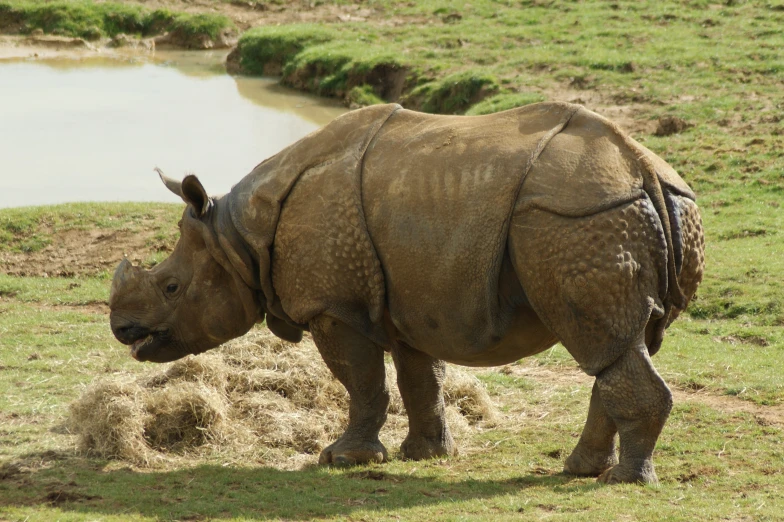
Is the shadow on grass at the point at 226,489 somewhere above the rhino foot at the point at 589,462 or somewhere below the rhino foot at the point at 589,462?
below

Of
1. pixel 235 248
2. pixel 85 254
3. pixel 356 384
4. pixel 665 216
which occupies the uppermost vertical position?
pixel 665 216

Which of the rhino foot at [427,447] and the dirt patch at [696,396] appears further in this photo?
the dirt patch at [696,396]

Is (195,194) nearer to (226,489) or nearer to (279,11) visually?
(226,489)

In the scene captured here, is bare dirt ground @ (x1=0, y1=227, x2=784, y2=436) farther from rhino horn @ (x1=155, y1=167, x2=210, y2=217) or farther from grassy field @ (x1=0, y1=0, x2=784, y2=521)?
rhino horn @ (x1=155, y1=167, x2=210, y2=217)

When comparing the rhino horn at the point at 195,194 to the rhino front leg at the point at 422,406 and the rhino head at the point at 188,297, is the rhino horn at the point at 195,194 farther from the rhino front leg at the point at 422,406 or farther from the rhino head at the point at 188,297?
the rhino front leg at the point at 422,406

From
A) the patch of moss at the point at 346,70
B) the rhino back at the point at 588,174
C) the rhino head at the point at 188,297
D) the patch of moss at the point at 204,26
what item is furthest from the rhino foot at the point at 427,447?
the patch of moss at the point at 204,26

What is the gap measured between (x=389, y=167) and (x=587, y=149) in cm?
132

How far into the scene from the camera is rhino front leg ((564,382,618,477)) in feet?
25.2

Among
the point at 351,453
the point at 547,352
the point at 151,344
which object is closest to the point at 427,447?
the point at 351,453

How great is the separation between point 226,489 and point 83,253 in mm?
7642

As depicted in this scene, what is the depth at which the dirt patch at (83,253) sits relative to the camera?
14.3 meters

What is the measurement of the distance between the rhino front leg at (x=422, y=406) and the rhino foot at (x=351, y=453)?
37 centimetres

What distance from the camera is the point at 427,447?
848cm

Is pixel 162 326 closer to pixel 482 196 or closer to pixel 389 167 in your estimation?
pixel 389 167
